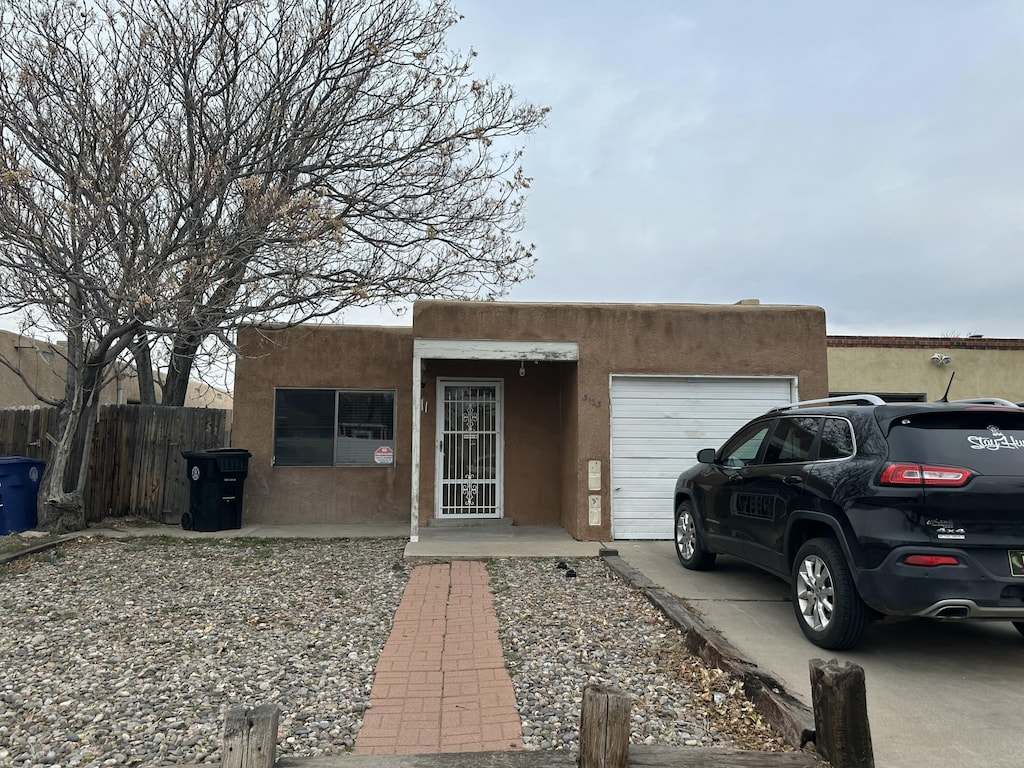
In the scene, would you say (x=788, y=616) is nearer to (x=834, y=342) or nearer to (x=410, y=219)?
(x=410, y=219)

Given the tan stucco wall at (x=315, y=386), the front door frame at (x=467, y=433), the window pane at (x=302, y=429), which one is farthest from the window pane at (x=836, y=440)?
the window pane at (x=302, y=429)

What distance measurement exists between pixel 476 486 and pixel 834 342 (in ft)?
30.0

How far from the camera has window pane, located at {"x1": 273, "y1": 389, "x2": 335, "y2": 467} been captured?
414 inches

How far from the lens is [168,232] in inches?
364

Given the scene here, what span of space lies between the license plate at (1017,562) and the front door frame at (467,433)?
276 inches

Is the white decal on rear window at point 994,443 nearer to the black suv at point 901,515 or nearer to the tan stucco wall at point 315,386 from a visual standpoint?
the black suv at point 901,515

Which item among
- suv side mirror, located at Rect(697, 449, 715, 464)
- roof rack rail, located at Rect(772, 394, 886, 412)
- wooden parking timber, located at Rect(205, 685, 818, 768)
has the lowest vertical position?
wooden parking timber, located at Rect(205, 685, 818, 768)

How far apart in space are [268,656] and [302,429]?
6248 millimetres

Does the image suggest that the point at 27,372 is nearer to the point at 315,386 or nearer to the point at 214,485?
the point at 214,485

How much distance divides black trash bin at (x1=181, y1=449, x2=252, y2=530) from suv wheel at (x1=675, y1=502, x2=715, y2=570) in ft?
21.4

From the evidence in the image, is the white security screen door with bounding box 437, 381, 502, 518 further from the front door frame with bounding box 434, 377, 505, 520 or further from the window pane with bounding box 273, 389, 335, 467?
the window pane with bounding box 273, 389, 335, 467

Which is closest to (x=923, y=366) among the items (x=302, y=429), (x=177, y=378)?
(x=302, y=429)

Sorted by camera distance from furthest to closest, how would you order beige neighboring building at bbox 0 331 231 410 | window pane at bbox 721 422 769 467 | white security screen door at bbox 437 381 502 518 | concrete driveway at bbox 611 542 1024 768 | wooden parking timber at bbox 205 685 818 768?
1. beige neighboring building at bbox 0 331 231 410
2. white security screen door at bbox 437 381 502 518
3. window pane at bbox 721 422 769 467
4. concrete driveway at bbox 611 542 1024 768
5. wooden parking timber at bbox 205 685 818 768

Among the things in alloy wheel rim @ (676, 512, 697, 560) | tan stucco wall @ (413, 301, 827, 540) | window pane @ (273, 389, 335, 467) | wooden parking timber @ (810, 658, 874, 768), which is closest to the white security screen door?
tan stucco wall @ (413, 301, 827, 540)
